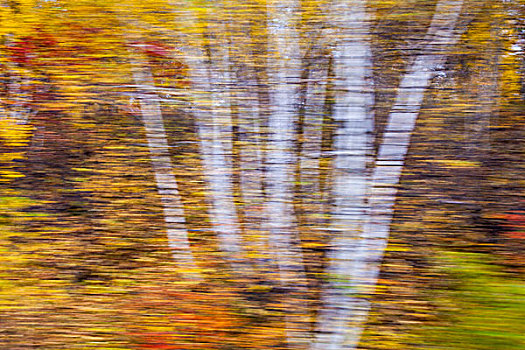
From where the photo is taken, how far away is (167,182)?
609cm

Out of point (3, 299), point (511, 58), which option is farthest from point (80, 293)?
point (511, 58)

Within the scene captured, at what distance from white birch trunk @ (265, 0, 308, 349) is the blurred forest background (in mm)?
28

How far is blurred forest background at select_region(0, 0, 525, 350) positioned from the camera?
138 inches

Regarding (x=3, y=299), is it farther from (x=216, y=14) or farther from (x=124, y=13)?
(x=216, y=14)

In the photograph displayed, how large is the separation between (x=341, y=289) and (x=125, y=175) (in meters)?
5.37

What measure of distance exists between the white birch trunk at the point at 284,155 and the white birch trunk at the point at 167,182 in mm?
1629

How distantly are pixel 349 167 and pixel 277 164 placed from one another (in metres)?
1.69

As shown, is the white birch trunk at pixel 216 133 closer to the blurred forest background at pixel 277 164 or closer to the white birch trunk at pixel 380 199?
the blurred forest background at pixel 277 164

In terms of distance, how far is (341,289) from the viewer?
3312 mm

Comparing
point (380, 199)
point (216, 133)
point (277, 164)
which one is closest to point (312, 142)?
point (277, 164)

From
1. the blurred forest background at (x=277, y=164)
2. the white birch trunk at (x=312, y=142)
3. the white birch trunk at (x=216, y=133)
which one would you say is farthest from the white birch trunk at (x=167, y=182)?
the white birch trunk at (x=312, y=142)

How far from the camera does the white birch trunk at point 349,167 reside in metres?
3.28

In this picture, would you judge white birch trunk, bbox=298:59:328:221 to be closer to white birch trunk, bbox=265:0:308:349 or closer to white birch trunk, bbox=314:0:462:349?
white birch trunk, bbox=265:0:308:349

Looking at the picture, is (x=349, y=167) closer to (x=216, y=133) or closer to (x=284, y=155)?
(x=284, y=155)
